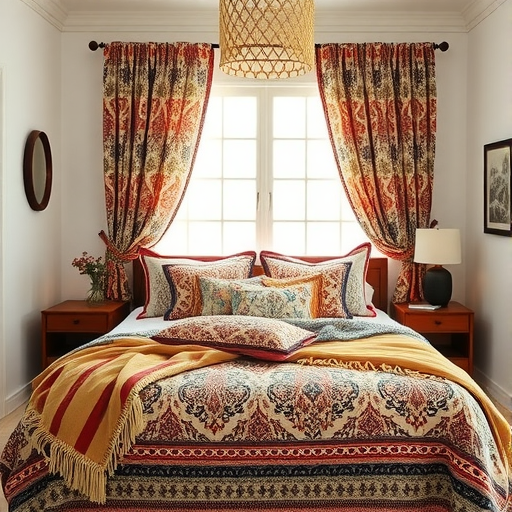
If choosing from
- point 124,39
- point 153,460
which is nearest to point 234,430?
point 153,460

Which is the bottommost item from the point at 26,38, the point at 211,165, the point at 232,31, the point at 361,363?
the point at 361,363

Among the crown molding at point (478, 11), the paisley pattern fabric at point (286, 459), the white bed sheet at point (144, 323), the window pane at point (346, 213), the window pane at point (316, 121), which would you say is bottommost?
the paisley pattern fabric at point (286, 459)

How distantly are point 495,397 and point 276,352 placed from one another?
2277 mm

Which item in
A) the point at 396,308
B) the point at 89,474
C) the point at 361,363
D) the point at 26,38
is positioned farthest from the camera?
the point at 396,308

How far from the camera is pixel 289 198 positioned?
5.64 meters

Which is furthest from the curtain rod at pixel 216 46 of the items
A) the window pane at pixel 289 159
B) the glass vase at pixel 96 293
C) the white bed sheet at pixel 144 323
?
the white bed sheet at pixel 144 323

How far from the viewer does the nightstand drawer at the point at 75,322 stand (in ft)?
16.4

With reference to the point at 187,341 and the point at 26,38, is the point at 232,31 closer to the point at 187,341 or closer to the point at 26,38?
the point at 187,341

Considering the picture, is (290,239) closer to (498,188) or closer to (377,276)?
(377,276)

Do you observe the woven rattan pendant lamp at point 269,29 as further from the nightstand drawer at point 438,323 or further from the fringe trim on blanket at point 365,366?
the nightstand drawer at point 438,323

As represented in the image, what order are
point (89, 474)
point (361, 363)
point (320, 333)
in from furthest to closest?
point (320, 333) → point (361, 363) → point (89, 474)

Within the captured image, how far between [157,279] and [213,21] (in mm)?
2034

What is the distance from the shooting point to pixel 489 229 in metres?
5.05

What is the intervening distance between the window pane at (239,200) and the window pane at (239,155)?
72 mm
